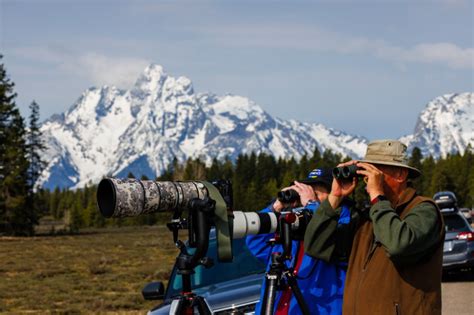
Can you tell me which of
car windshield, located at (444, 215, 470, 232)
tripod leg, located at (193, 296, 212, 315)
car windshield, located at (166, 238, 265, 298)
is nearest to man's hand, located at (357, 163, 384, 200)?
tripod leg, located at (193, 296, 212, 315)

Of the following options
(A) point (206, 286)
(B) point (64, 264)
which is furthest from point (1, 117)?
(A) point (206, 286)

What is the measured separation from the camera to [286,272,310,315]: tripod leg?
16.7 feet

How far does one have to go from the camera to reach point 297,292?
5.10m

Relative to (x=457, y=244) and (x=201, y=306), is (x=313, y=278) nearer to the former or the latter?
(x=201, y=306)

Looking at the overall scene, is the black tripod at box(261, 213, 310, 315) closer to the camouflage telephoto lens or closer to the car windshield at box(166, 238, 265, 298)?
the camouflage telephoto lens

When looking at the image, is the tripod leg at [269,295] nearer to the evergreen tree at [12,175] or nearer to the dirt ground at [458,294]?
the dirt ground at [458,294]

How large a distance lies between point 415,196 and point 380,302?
66 centimetres

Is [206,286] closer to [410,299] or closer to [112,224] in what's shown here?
[410,299]

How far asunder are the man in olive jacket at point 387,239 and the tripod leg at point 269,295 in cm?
28

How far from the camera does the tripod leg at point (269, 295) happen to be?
4.96m

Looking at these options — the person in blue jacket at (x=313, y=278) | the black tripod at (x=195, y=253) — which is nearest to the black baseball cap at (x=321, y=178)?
the person in blue jacket at (x=313, y=278)

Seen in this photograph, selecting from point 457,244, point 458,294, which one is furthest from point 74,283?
point 458,294

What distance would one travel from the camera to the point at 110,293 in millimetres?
23875

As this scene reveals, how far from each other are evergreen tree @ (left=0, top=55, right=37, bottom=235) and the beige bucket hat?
70.3 m
